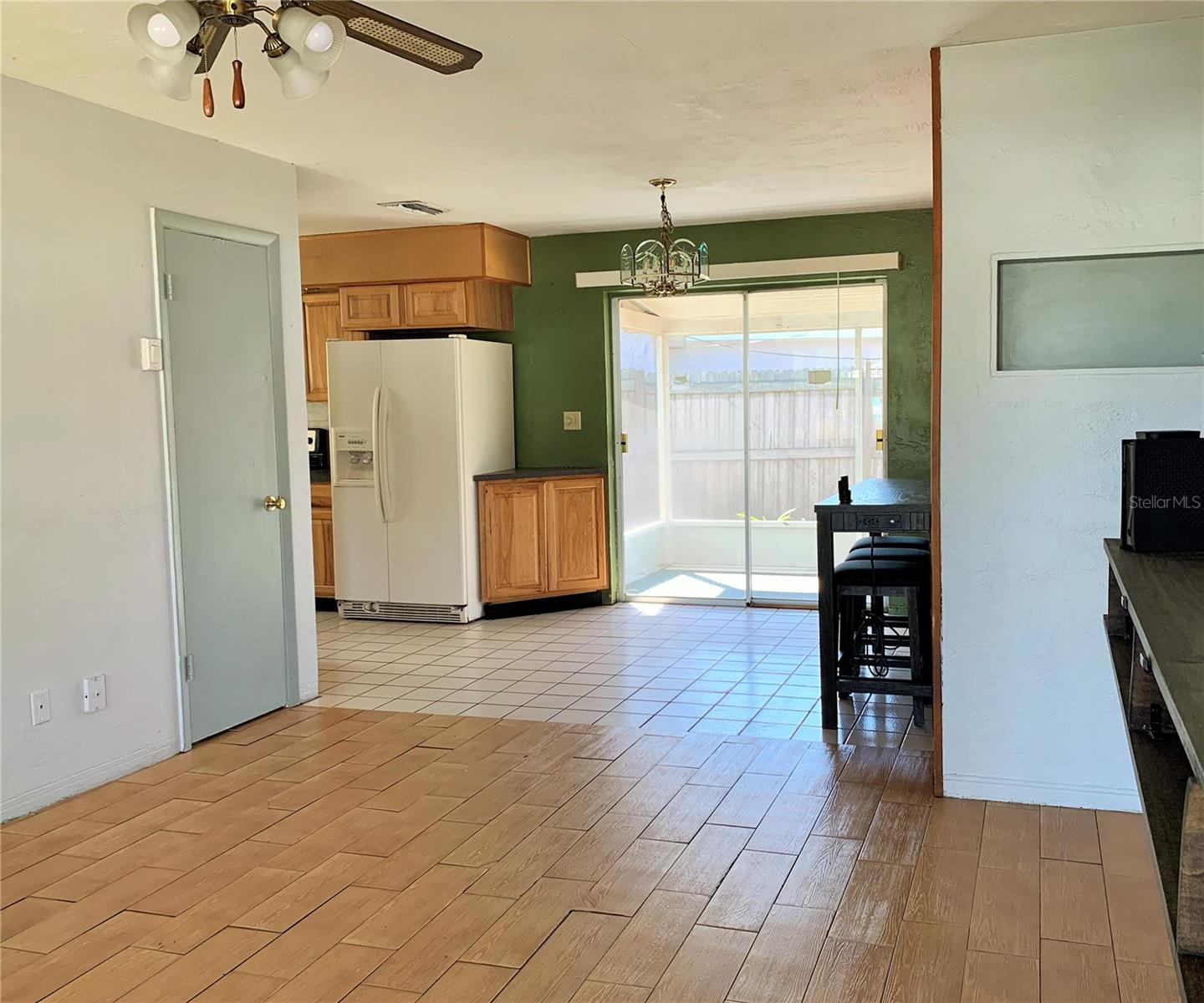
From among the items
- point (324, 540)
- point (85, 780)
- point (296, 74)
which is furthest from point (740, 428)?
point (296, 74)

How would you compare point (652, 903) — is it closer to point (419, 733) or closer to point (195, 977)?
point (195, 977)

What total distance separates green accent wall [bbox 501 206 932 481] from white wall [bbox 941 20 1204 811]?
9.36ft

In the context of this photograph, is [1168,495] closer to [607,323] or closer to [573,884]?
[573,884]

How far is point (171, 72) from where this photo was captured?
219 centimetres

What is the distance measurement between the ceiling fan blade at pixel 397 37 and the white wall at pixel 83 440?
1.50 m

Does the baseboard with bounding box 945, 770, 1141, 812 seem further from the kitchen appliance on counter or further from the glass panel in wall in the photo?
the kitchen appliance on counter

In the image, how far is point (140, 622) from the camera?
381 cm

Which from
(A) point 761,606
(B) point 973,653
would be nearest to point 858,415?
(A) point 761,606

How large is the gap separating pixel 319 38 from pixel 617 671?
11.5ft

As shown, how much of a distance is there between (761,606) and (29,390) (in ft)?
14.7

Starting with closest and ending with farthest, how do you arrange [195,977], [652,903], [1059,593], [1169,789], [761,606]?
1. [1169,789]
2. [195,977]
3. [652,903]
4. [1059,593]
5. [761,606]

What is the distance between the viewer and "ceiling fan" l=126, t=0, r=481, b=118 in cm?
207

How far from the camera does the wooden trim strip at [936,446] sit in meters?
3.26

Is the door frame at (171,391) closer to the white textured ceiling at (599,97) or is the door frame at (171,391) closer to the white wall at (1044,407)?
the white textured ceiling at (599,97)
